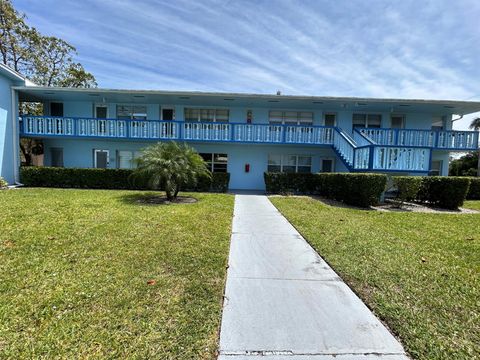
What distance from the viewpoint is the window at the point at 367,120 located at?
16.7 metres

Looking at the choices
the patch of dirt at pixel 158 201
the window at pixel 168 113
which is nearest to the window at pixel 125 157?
the window at pixel 168 113

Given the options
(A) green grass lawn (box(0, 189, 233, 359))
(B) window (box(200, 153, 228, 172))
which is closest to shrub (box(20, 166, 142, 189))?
(B) window (box(200, 153, 228, 172))

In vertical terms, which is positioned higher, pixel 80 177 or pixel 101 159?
pixel 101 159

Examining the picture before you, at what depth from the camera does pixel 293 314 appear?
115 inches

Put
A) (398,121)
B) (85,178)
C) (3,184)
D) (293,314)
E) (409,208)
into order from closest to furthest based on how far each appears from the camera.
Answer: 1. (293,314)
2. (409,208)
3. (3,184)
4. (85,178)
5. (398,121)

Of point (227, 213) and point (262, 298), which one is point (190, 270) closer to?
point (262, 298)

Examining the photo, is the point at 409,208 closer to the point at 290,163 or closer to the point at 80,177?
the point at 290,163

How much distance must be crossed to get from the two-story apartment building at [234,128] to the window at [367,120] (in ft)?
0.19

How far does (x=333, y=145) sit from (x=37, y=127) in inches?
651

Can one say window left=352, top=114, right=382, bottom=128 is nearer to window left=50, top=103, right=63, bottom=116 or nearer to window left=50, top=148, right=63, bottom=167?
window left=50, top=103, right=63, bottom=116

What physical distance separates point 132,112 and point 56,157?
5.72 metres

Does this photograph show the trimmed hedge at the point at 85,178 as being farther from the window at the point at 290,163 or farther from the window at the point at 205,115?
the window at the point at 205,115

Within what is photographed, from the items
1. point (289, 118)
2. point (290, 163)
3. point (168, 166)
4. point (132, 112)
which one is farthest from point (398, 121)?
point (132, 112)

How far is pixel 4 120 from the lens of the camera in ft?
44.4
